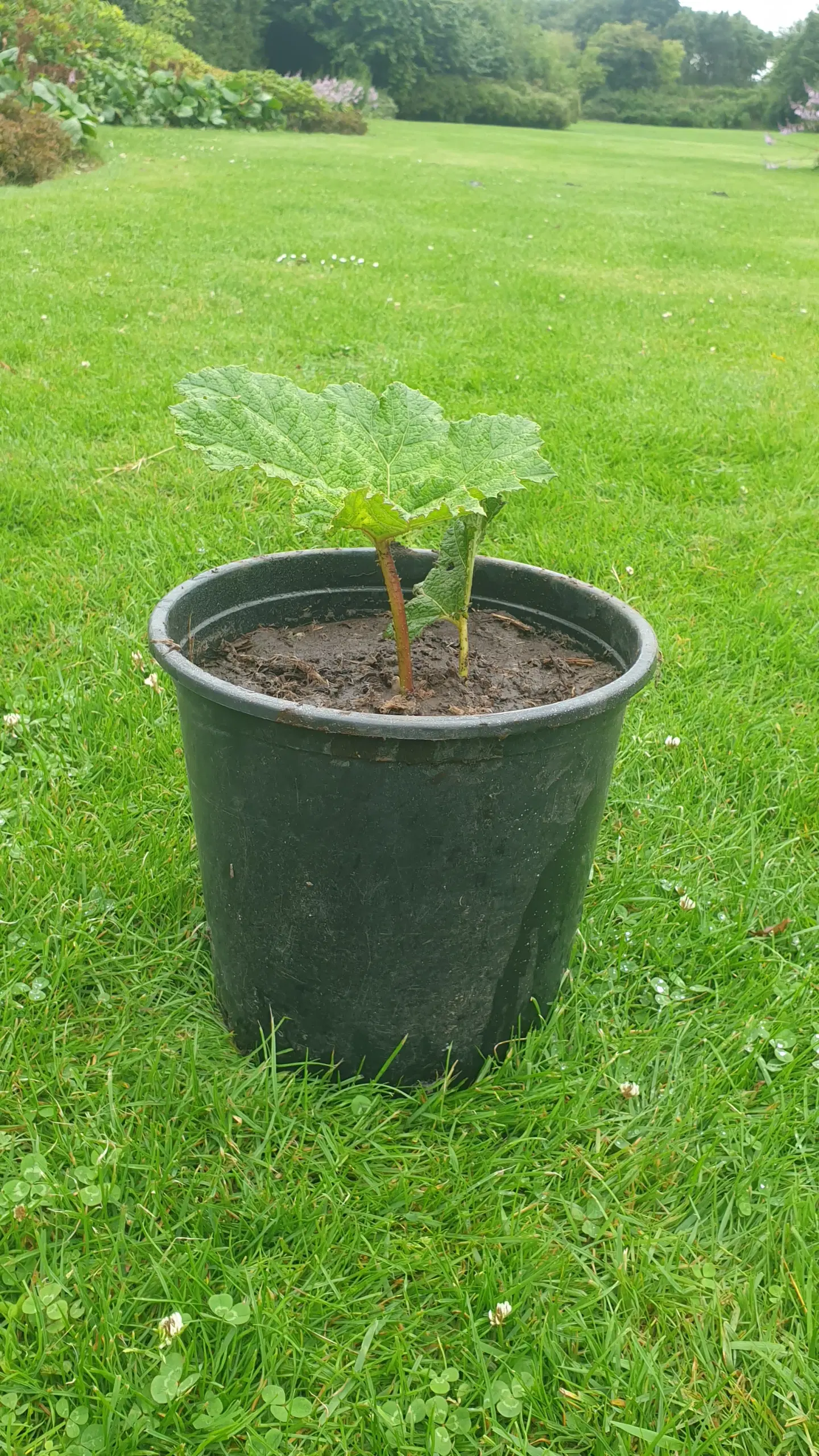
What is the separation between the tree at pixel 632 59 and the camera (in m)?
53.2

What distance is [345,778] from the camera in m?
1.29

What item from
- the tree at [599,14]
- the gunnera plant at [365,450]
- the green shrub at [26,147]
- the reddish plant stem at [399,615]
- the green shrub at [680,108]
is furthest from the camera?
the tree at [599,14]

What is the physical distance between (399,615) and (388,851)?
1.28 ft

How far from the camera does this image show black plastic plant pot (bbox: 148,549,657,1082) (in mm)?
1285

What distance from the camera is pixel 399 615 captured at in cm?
153

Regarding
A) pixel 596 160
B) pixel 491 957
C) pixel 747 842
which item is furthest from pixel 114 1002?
pixel 596 160

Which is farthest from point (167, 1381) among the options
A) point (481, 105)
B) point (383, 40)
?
point (481, 105)

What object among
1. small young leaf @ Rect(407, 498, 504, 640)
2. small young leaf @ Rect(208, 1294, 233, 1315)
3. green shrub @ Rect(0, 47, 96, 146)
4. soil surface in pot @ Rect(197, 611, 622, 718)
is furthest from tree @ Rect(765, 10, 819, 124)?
small young leaf @ Rect(208, 1294, 233, 1315)

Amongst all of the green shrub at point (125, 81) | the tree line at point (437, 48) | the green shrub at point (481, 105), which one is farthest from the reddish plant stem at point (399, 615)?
the green shrub at point (481, 105)

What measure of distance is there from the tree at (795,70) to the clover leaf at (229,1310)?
41.8 meters

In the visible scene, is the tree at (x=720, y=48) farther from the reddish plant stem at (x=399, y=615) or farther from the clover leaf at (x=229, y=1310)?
the clover leaf at (x=229, y=1310)

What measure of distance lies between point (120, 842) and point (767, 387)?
450cm

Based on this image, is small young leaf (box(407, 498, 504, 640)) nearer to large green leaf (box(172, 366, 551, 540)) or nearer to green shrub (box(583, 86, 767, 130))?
large green leaf (box(172, 366, 551, 540))

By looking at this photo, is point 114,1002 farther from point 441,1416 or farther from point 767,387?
point 767,387
